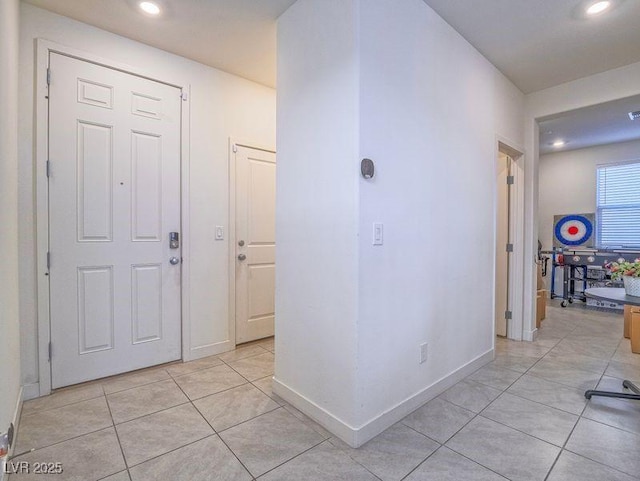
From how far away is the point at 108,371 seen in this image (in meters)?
2.44

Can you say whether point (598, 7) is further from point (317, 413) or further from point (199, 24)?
point (317, 413)

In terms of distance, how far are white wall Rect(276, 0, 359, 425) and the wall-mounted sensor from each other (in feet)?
0.14

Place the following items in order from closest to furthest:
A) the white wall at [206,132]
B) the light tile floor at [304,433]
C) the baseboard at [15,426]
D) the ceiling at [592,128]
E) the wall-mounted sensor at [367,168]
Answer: the baseboard at [15,426]
the light tile floor at [304,433]
the wall-mounted sensor at [367,168]
the white wall at [206,132]
the ceiling at [592,128]

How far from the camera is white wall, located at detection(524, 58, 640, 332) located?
10.1 feet

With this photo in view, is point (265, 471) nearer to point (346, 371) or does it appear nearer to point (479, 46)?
point (346, 371)

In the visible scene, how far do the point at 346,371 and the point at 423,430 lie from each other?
59cm

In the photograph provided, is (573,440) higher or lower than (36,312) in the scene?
lower

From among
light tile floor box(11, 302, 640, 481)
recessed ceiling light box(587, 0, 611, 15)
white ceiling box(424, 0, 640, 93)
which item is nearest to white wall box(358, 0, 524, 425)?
white ceiling box(424, 0, 640, 93)

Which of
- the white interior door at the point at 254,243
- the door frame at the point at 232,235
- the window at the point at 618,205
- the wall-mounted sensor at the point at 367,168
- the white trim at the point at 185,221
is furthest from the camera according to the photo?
the window at the point at 618,205

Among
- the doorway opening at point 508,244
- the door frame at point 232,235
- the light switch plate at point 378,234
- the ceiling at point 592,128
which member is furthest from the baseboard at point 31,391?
the ceiling at point 592,128

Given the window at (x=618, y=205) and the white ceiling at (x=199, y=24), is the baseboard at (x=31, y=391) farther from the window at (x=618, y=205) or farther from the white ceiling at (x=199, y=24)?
the window at (x=618, y=205)

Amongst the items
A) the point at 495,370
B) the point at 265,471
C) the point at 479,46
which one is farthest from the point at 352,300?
the point at 479,46

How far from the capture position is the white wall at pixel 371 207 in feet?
5.69

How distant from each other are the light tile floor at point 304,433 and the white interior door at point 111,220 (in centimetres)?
28
